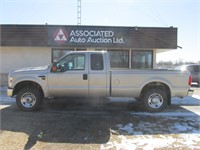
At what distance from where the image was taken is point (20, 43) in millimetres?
12867

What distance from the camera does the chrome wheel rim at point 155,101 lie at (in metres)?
7.34

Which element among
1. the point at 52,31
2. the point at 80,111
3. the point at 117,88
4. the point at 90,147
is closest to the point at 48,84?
the point at 80,111

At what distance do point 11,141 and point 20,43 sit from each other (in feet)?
30.9

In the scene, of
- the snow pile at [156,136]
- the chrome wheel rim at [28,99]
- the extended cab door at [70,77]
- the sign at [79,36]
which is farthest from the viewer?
the sign at [79,36]

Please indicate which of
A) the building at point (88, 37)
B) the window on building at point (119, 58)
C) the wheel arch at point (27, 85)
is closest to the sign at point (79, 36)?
the building at point (88, 37)

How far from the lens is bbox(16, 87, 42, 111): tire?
7242 millimetres

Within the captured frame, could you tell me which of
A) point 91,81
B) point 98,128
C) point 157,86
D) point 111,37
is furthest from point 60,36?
point 98,128

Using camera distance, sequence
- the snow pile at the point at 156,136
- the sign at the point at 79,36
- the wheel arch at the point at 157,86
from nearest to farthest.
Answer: the snow pile at the point at 156,136
the wheel arch at the point at 157,86
the sign at the point at 79,36

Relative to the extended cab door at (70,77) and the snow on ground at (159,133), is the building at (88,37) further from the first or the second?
the snow on ground at (159,133)

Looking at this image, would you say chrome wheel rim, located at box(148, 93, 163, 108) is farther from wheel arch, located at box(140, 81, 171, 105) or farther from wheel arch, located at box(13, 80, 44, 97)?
wheel arch, located at box(13, 80, 44, 97)

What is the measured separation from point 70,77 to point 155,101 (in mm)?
3169

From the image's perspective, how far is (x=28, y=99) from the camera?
7.29 m

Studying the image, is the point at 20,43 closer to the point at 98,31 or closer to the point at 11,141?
the point at 98,31

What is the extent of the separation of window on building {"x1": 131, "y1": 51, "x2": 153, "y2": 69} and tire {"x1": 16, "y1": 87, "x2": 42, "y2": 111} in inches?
316
